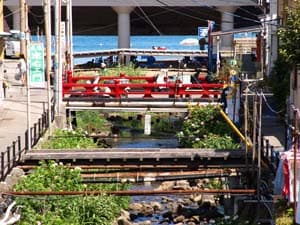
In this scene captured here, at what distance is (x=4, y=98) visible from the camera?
43031 mm

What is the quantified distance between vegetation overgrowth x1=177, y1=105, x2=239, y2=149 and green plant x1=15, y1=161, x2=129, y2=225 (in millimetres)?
6675

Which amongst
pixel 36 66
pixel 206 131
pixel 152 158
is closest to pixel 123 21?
pixel 206 131

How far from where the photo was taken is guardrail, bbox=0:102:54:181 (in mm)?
22419

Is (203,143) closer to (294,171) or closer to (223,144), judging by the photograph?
(223,144)

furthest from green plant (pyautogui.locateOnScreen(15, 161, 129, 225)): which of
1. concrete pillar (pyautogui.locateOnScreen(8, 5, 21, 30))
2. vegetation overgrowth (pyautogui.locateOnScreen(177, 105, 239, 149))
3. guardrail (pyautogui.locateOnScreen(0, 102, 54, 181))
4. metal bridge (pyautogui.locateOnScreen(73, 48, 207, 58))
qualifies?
Result: concrete pillar (pyautogui.locateOnScreen(8, 5, 21, 30))

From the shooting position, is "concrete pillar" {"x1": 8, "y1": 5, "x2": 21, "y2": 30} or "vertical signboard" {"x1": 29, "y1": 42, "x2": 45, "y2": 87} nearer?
"vertical signboard" {"x1": 29, "y1": 42, "x2": 45, "y2": 87}

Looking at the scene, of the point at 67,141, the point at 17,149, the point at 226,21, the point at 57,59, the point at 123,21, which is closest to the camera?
the point at 17,149

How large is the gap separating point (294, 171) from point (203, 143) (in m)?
13.3

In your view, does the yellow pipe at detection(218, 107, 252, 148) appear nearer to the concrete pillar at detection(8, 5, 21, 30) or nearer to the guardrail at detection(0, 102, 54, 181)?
the guardrail at detection(0, 102, 54, 181)

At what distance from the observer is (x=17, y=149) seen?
86.7ft

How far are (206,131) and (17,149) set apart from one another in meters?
9.10

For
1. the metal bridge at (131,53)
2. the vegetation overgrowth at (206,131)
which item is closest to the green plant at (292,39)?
the vegetation overgrowth at (206,131)

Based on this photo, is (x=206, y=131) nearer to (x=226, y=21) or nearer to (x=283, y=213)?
(x=283, y=213)

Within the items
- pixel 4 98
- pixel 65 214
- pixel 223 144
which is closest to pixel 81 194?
pixel 65 214
